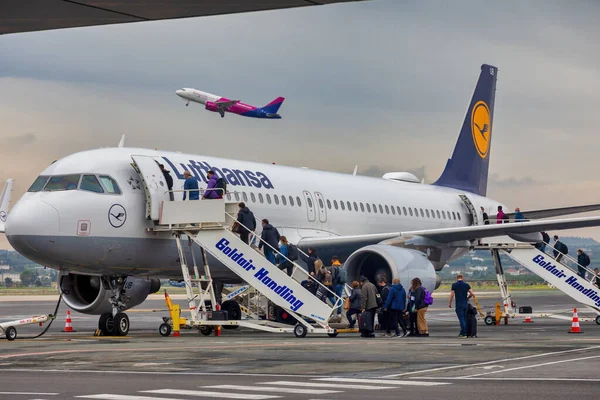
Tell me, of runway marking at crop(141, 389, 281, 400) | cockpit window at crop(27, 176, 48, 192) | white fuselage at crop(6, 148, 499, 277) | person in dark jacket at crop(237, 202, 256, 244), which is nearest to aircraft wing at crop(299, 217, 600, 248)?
white fuselage at crop(6, 148, 499, 277)

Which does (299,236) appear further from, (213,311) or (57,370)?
(57,370)

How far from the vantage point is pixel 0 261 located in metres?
198

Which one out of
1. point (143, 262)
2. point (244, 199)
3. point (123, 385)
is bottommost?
point (123, 385)

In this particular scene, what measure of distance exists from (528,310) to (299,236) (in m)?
7.56

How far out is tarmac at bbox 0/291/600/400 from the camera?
38.3ft

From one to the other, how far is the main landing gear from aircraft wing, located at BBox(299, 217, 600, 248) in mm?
5566

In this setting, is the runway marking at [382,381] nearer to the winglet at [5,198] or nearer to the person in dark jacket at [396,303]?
the person in dark jacket at [396,303]

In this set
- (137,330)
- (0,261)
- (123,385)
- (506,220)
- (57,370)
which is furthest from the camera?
(0,261)

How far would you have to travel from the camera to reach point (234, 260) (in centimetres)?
2261

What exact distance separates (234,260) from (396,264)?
172 inches

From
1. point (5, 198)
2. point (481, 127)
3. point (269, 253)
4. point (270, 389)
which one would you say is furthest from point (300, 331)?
point (5, 198)

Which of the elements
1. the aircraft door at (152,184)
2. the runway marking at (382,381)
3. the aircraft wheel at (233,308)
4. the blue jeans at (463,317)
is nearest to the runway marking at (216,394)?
the runway marking at (382,381)

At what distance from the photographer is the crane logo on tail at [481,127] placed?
40.3 meters

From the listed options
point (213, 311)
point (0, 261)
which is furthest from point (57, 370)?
point (0, 261)
